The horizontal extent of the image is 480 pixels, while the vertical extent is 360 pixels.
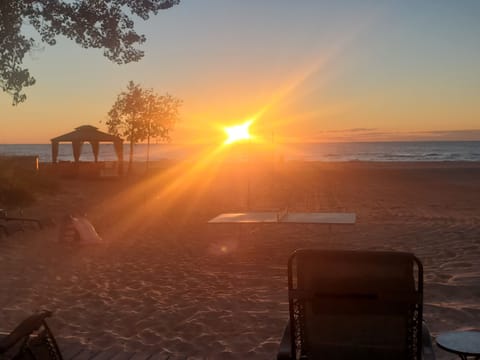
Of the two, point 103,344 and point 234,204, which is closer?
point 103,344

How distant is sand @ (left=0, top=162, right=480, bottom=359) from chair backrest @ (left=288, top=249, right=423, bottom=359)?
6.54ft

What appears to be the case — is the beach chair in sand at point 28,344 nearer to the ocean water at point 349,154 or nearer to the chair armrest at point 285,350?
the chair armrest at point 285,350

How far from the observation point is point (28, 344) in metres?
3.22

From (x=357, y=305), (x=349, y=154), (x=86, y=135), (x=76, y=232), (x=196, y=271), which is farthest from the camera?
(x=349, y=154)

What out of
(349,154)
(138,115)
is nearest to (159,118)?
(138,115)

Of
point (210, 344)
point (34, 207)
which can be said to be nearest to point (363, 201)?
point (34, 207)

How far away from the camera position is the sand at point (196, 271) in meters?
5.72

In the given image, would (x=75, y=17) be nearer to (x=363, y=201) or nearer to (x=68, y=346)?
(x=68, y=346)

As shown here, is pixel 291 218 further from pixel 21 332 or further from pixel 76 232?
pixel 21 332

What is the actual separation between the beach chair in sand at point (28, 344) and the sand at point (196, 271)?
1.76m

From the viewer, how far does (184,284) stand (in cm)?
772

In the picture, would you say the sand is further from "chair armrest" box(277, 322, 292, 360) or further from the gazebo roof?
the gazebo roof

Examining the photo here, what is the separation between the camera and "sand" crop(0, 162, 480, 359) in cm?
572

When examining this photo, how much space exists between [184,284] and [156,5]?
17.6 ft
